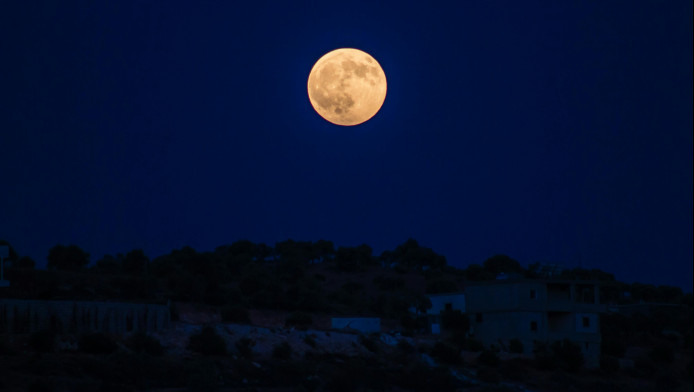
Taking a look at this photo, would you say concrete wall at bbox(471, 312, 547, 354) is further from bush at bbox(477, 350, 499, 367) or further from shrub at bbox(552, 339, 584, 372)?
bush at bbox(477, 350, 499, 367)

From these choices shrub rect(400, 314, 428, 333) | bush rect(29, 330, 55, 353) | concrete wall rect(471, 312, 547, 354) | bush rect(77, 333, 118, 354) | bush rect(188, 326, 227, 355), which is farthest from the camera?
shrub rect(400, 314, 428, 333)

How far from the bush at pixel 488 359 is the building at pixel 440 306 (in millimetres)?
10242

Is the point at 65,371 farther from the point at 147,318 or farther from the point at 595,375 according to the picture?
the point at 595,375

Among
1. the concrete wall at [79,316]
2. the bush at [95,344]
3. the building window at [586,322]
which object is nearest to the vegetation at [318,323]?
the bush at [95,344]

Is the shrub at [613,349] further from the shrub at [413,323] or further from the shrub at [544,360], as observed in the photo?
the shrub at [413,323]

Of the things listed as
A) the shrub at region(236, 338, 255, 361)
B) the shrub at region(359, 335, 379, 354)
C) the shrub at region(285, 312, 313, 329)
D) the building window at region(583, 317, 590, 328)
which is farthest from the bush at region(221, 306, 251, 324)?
the building window at region(583, 317, 590, 328)

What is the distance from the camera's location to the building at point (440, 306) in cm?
6819

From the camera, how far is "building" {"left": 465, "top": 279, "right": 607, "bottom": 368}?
207 ft

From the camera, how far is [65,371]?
37000mm

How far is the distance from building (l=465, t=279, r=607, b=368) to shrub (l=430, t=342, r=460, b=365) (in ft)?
25.8

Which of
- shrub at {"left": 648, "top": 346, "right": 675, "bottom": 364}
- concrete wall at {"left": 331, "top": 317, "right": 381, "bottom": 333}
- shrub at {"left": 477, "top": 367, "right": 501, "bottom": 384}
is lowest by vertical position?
shrub at {"left": 477, "top": 367, "right": 501, "bottom": 384}

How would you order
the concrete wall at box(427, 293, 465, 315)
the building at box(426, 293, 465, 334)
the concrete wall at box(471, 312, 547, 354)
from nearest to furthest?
the concrete wall at box(471, 312, 547, 354)
the building at box(426, 293, 465, 334)
the concrete wall at box(427, 293, 465, 315)

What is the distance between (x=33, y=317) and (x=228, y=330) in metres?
12.4

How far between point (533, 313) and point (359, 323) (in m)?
13.8
